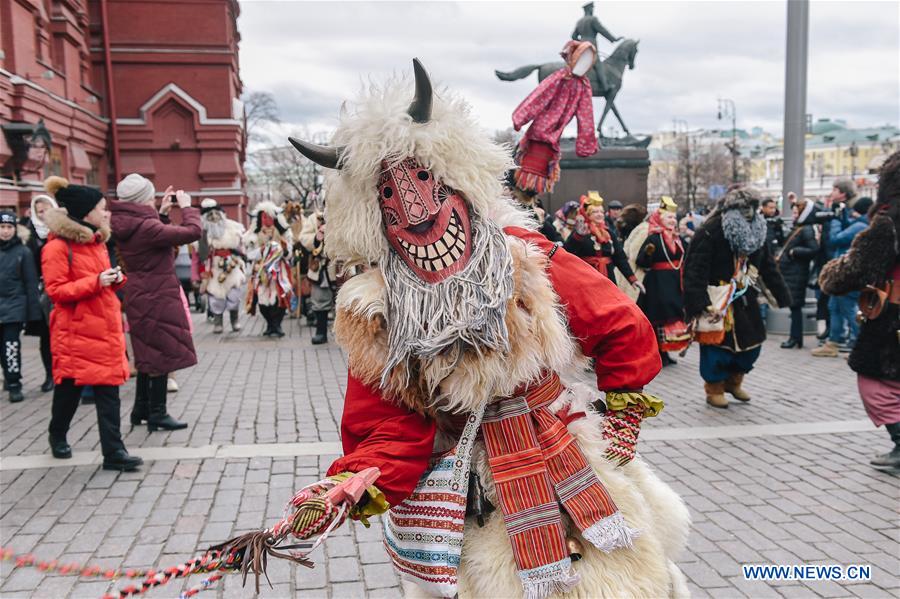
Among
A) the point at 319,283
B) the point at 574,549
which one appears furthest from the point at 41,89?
the point at 574,549

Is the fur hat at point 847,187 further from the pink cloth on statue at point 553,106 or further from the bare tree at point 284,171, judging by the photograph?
the bare tree at point 284,171

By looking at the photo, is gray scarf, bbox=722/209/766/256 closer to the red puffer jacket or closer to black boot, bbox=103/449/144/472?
the red puffer jacket

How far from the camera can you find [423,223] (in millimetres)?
2098

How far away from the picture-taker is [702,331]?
6734mm

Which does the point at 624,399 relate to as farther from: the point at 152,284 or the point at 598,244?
the point at 598,244

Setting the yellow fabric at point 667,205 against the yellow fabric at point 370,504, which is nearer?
→ the yellow fabric at point 370,504

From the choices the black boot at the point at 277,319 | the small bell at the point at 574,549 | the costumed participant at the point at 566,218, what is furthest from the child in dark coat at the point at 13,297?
the small bell at the point at 574,549

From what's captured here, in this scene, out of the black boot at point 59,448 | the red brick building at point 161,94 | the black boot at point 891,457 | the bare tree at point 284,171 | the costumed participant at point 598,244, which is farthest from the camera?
the bare tree at point 284,171

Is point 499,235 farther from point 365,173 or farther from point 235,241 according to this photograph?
point 235,241

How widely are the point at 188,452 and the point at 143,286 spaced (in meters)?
1.39

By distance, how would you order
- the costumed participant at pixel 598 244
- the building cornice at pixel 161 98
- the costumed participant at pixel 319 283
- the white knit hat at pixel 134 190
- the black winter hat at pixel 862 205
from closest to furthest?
1. the white knit hat at pixel 134 190
2. the costumed participant at pixel 598 244
3. the black winter hat at pixel 862 205
4. the costumed participant at pixel 319 283
5. the building cornice at pixel 161 98

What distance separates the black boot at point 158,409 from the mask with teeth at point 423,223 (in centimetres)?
488

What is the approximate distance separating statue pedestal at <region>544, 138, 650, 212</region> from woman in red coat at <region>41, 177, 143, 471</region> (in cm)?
936

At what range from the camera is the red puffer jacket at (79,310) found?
5.12 meters
